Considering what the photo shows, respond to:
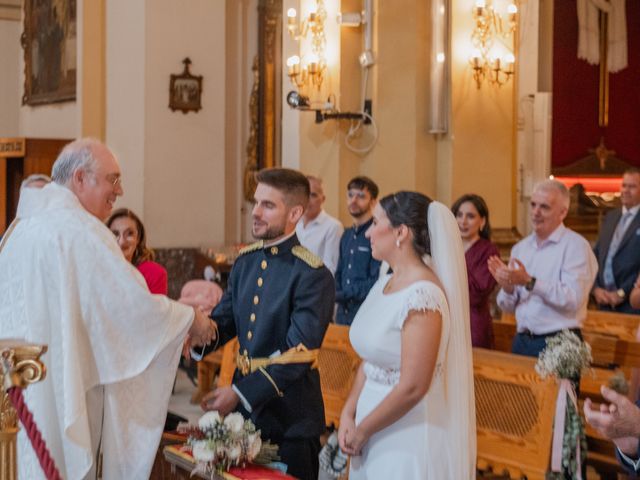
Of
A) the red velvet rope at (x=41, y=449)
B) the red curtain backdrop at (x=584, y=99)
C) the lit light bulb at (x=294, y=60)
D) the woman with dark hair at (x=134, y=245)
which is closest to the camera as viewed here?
the red velvet rope at (x=41, y=449)

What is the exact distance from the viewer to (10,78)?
55.4ft

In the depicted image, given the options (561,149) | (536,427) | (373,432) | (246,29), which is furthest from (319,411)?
(561,149)

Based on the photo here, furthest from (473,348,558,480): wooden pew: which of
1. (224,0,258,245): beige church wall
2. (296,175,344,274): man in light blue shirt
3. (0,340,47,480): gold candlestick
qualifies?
(224,0,258,245): beige church wall

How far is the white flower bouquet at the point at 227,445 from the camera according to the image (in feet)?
11.6

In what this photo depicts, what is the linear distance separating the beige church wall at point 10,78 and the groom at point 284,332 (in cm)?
1386

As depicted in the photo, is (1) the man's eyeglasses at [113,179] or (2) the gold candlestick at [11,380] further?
(1) the man's eyeglasses at [113,179]

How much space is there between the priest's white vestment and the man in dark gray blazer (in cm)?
465

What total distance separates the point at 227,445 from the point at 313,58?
20.9 ft

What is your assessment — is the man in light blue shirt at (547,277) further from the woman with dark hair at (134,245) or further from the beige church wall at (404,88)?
the beige church wall at (404,88)

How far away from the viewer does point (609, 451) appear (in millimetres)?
5637

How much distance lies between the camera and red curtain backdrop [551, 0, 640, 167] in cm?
1353

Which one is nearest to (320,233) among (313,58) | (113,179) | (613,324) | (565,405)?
(313,58)

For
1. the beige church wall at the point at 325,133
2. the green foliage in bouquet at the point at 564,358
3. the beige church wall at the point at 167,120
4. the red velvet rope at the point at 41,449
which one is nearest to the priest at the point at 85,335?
the red velvet rope at the point at 41,449

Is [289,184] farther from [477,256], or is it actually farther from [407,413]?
[477,256]
